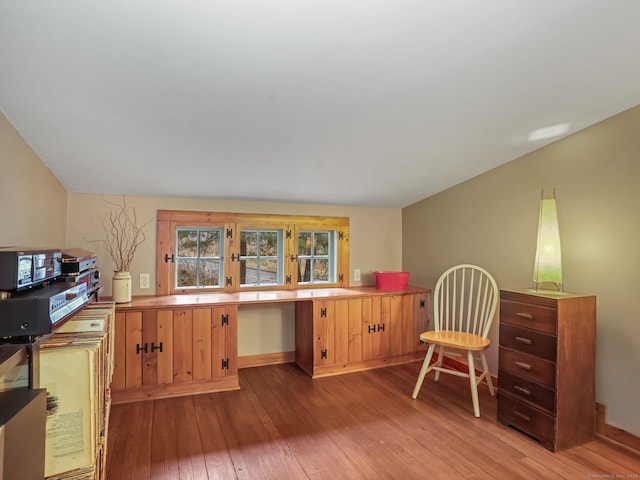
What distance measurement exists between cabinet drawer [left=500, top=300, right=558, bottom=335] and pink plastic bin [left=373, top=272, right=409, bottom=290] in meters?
1.23

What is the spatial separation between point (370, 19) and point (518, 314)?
6.24ft

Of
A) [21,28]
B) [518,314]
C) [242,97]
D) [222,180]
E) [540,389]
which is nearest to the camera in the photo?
[21,28]

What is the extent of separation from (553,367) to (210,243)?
2.71 meters

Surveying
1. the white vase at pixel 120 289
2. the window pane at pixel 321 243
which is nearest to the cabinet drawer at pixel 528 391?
the window pane at pixel 321 243

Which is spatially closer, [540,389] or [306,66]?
[306,66]

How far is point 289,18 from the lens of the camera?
4.14ft

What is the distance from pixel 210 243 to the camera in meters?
3.37

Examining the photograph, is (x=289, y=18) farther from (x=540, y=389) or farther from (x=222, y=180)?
(x=540, y=389)

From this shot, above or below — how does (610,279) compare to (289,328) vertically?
above

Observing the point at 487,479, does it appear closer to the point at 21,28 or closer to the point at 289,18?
the point at 289,18

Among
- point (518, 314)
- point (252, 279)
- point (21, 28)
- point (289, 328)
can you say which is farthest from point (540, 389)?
point (21, 28)

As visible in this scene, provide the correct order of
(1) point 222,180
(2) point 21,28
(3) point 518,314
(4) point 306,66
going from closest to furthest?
(2) point 21,28 < (4) point 306,66 < (3) point 518,314 < (1) point 222,180

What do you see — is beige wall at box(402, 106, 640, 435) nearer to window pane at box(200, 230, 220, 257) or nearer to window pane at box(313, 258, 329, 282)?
window pane at box(313, 258, 329, 282)

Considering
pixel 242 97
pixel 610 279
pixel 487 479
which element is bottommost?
pixel 487 479
